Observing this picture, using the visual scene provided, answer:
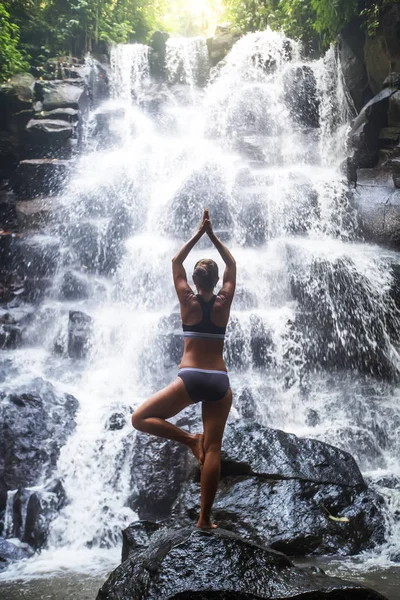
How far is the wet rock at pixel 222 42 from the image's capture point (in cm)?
1823

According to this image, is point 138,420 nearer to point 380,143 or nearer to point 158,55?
point 380,143

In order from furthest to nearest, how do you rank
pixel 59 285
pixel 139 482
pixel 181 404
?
pixel 59 285 < pixel 139 482 < pixel 181 404

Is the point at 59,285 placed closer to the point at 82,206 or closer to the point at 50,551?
the point at 82,206

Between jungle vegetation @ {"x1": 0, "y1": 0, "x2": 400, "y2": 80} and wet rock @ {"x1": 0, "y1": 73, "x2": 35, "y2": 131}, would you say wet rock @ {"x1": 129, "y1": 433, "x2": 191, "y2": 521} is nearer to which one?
wet rock @ {"x1": 0, "y1": 73, "x2": 35, "y2": 131}

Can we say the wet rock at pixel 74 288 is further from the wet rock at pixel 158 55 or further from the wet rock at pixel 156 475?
the wet rock at pixel 158 55

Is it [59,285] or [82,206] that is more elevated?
[82,206]

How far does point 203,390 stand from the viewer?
Answer: 3.32 m

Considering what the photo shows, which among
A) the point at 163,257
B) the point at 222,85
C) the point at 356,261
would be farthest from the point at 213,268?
the point at 222,85

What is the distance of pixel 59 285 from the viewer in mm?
11133

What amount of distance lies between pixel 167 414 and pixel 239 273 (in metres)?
7.45

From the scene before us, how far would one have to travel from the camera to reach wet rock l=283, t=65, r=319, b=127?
50.8 feet

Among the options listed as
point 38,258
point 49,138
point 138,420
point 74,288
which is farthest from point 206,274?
point 49,138

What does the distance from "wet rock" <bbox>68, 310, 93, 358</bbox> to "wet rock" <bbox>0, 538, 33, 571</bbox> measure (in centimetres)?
466

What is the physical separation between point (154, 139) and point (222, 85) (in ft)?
11.6
